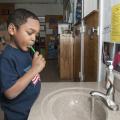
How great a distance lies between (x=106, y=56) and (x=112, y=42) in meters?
0.14

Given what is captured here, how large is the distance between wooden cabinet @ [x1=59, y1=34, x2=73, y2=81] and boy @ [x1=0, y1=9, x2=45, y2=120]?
3822mm

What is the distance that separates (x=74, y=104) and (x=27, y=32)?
20.5 inches

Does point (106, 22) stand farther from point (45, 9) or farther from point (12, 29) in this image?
point (45, 9)

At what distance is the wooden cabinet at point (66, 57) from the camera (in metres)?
4.99

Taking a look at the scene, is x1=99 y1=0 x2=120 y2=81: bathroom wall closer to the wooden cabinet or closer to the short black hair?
the short black hair

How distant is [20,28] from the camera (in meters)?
1.10

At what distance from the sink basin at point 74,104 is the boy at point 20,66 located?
4.2 inches

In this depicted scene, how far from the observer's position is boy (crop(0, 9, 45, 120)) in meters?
1.04

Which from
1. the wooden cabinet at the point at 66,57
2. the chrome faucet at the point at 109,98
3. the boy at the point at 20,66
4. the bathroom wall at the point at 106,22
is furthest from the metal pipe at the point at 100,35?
the wooden cabinet at the point at 66,57

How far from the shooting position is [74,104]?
136cm

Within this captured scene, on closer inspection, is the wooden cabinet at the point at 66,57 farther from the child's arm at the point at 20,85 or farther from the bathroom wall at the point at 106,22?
the child's arm at the point at 20,85

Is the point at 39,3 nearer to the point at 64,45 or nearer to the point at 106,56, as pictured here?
the point at 64,45

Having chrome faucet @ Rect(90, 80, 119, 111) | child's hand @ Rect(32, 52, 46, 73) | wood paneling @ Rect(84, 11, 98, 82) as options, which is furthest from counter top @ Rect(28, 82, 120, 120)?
wood paneling @ Rect(84, 11, 98, 82)

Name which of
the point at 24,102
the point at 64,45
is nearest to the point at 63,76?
the point at 64,45
